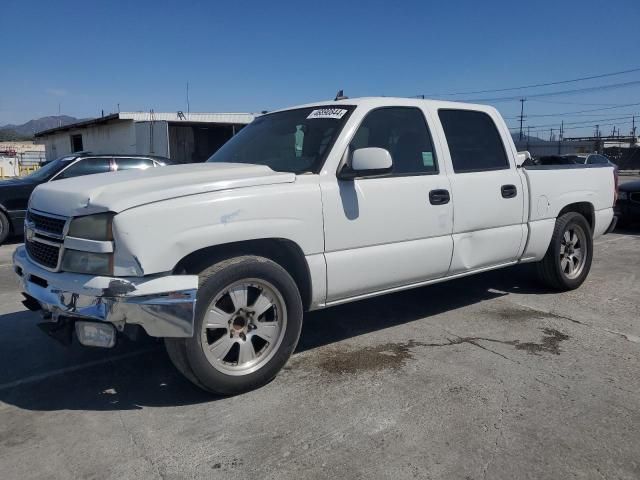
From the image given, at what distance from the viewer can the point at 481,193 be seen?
15.1 feet

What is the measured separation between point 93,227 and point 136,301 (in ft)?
1.66

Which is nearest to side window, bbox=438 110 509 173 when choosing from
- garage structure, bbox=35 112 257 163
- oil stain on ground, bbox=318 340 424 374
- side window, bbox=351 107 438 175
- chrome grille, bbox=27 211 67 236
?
side window, bbox=351 107 438 175

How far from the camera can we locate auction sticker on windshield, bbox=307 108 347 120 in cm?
405

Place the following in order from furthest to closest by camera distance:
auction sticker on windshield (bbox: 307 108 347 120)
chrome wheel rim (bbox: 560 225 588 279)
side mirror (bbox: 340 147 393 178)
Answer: chrome wheel rim (bbox: 560 225 588 279) → auction sticker on windshield (bbox: 307 108 347 120) → side mirror (bbox: 340 147 393 178)

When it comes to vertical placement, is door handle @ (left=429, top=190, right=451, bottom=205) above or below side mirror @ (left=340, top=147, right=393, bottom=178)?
below

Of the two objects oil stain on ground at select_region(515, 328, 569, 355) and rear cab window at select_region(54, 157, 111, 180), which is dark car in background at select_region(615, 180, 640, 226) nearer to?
oil stain on ground at select_region(515, 328, 569, 355)

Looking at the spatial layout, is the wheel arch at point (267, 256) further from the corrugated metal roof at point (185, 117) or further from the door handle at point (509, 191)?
the corrugated metal roof at point (185, 117)

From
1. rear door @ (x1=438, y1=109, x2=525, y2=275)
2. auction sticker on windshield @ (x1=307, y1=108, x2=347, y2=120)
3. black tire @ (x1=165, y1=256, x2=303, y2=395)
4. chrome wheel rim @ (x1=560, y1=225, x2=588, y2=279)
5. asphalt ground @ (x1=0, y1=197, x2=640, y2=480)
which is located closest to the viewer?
asphalt ground @ (x1=0, y1=197, x2=640, y2=480)

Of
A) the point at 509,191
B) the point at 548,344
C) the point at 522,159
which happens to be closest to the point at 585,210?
the point at 522,159

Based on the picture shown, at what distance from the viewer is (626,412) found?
10.2ft

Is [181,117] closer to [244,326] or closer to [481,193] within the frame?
[481,193]

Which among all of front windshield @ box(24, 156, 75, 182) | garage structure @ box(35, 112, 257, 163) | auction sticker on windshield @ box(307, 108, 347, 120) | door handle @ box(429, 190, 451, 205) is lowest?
door handle @ box(429, 190, 451, 205)

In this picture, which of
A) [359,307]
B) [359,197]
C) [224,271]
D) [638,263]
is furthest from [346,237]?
[638,263]

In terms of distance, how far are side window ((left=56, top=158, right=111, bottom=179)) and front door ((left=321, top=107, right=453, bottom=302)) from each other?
25.0 ft
